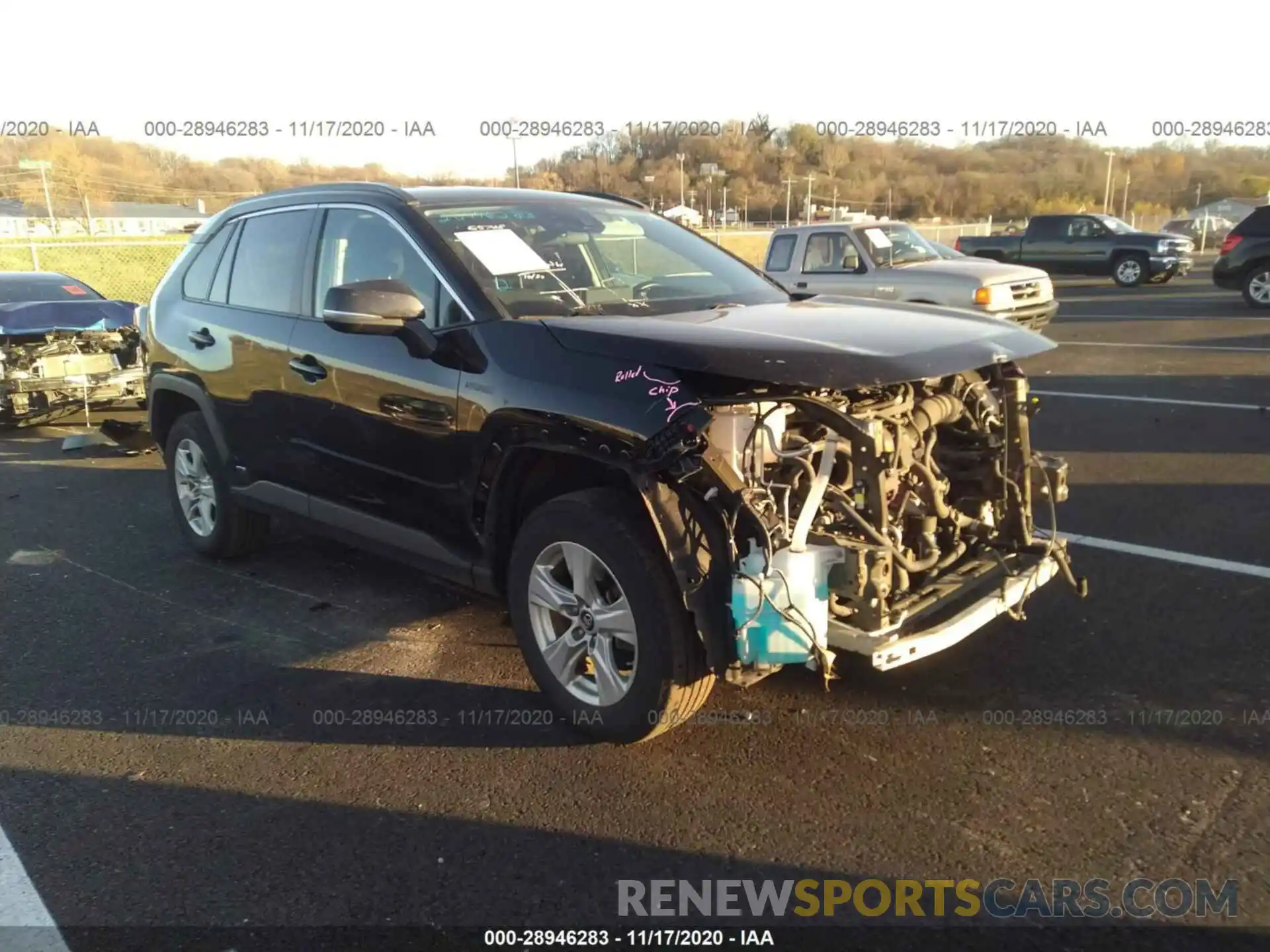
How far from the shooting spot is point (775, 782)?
3.29 m

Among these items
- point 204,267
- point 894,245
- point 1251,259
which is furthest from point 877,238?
point 204,267

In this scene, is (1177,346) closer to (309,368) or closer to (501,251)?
(501,251)

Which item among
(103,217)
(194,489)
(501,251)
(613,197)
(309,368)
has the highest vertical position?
(103,217)

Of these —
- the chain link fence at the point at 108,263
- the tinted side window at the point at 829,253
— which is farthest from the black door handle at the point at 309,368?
the chain link fence at the point at 108,263

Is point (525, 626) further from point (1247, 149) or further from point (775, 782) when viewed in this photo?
point (1247, 149)

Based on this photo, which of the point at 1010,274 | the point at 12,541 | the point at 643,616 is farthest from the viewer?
the point at 1010,274

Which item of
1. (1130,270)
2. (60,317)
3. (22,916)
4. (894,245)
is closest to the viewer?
(22,916)

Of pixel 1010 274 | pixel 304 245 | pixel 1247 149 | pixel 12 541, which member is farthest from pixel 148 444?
pixel 1247 149

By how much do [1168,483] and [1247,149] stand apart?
63.1 m

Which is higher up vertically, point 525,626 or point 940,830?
point 525,626

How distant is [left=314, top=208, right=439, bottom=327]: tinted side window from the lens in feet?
13.2

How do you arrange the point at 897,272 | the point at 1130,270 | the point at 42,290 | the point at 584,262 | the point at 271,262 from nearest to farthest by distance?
the point at 584,262 < the point at 271,262 < the point at 42,290 < the point at 897,272 < the point at 1130,270

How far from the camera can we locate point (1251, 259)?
57.3ft

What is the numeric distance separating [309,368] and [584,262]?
134 cm
